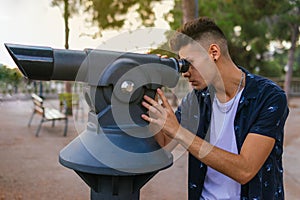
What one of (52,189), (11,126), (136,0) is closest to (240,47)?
(136,0)

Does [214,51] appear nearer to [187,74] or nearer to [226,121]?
[187,74]

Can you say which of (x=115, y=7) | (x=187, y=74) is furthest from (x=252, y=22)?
(x=187, y=74)

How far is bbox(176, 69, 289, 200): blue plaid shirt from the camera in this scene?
128cm

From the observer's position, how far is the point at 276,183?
1390mm

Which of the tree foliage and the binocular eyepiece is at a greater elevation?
the tree foliage

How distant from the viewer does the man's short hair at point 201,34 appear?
1292mm

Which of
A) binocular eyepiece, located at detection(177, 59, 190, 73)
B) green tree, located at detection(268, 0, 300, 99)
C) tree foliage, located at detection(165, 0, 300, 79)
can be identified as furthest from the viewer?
green tree, located at detection(268, 0, 300, 99)

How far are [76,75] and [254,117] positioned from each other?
0.66 m

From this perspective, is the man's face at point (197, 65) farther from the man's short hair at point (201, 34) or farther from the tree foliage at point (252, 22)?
the tree foliage at point (252, 22)

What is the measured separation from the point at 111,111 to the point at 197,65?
375 millimetres

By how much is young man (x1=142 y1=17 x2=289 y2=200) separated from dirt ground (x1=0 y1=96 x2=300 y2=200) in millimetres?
1343

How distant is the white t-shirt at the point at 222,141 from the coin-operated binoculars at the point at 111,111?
442 millimetres

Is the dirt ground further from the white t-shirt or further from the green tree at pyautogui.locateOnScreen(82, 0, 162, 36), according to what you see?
the green tree at pyautogui.locateOnScreen(82, 0, 162, 36)

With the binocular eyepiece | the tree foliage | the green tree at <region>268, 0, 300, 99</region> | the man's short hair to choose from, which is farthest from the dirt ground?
the green tree at <region>268, 0, 300, 99</region>
